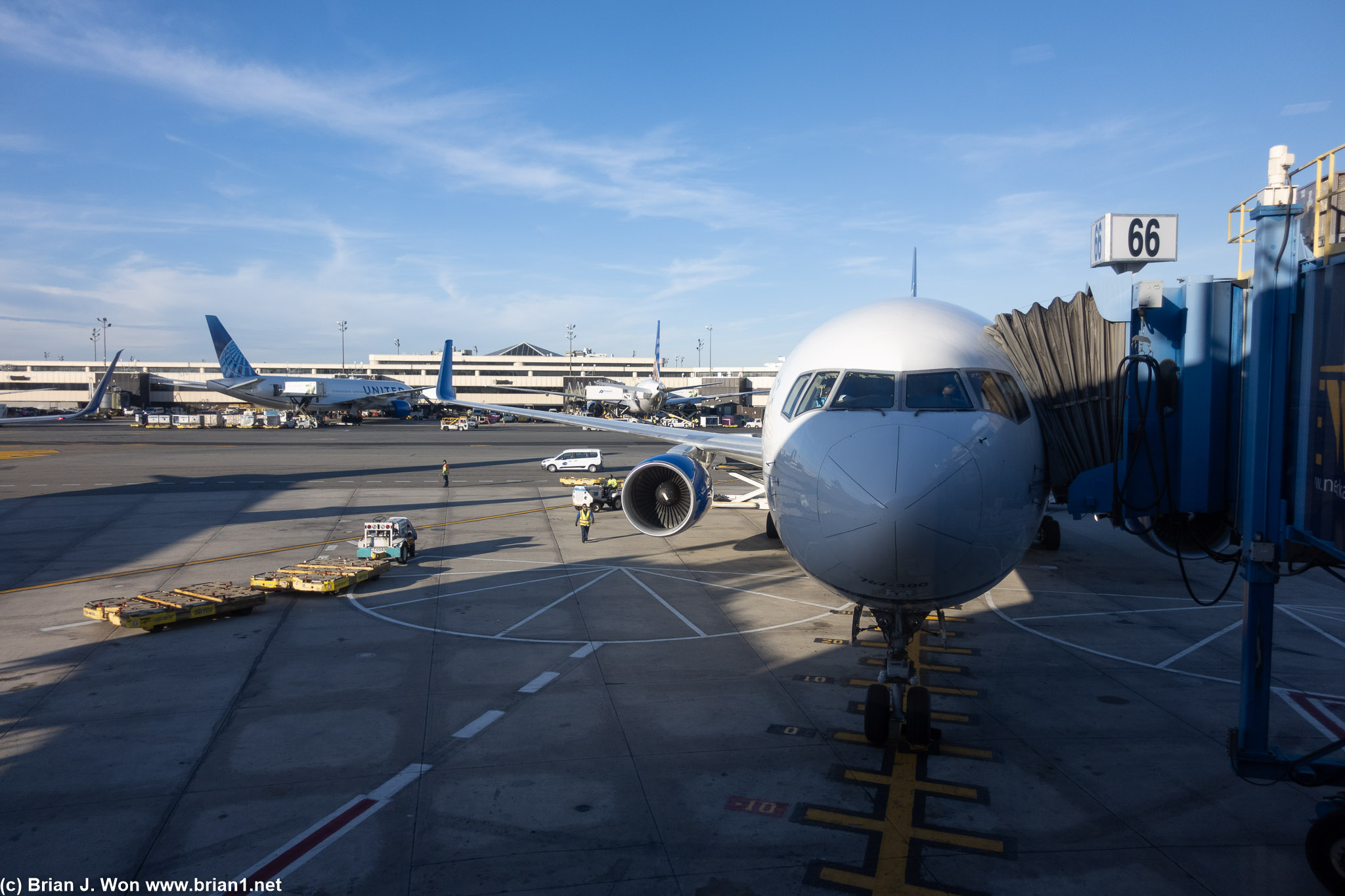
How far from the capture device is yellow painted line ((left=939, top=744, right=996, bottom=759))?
9578 millimetres

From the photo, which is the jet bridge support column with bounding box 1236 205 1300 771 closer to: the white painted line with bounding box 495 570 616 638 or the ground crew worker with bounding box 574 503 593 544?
the white painted line with bounding box 495 570 616 638

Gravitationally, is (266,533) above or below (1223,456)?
below

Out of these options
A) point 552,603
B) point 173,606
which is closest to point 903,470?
point 552,603

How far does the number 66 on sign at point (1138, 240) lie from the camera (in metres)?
8.77

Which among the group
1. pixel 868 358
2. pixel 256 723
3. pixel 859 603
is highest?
pixel 868 358

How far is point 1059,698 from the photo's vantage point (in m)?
11.5

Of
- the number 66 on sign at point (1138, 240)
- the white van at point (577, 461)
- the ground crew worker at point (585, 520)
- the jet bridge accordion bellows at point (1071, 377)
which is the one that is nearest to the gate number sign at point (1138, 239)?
the number 66 on sign at point (1138, 240)

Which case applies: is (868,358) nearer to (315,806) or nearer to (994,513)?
(994,513)

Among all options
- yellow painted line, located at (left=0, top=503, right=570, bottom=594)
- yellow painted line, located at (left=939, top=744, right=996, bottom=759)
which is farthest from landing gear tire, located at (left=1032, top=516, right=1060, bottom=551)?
yellow painted line, located at (left=0, top=503, right=570, bottom=594)

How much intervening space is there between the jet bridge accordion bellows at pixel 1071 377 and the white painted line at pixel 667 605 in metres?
7.23

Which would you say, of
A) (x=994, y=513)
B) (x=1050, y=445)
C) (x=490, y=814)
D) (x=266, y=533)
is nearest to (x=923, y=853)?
(x=994, y=513)

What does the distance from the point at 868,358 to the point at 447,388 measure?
1437 inches

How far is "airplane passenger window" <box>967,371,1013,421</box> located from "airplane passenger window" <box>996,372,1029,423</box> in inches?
4.3

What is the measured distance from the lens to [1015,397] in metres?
9.25
